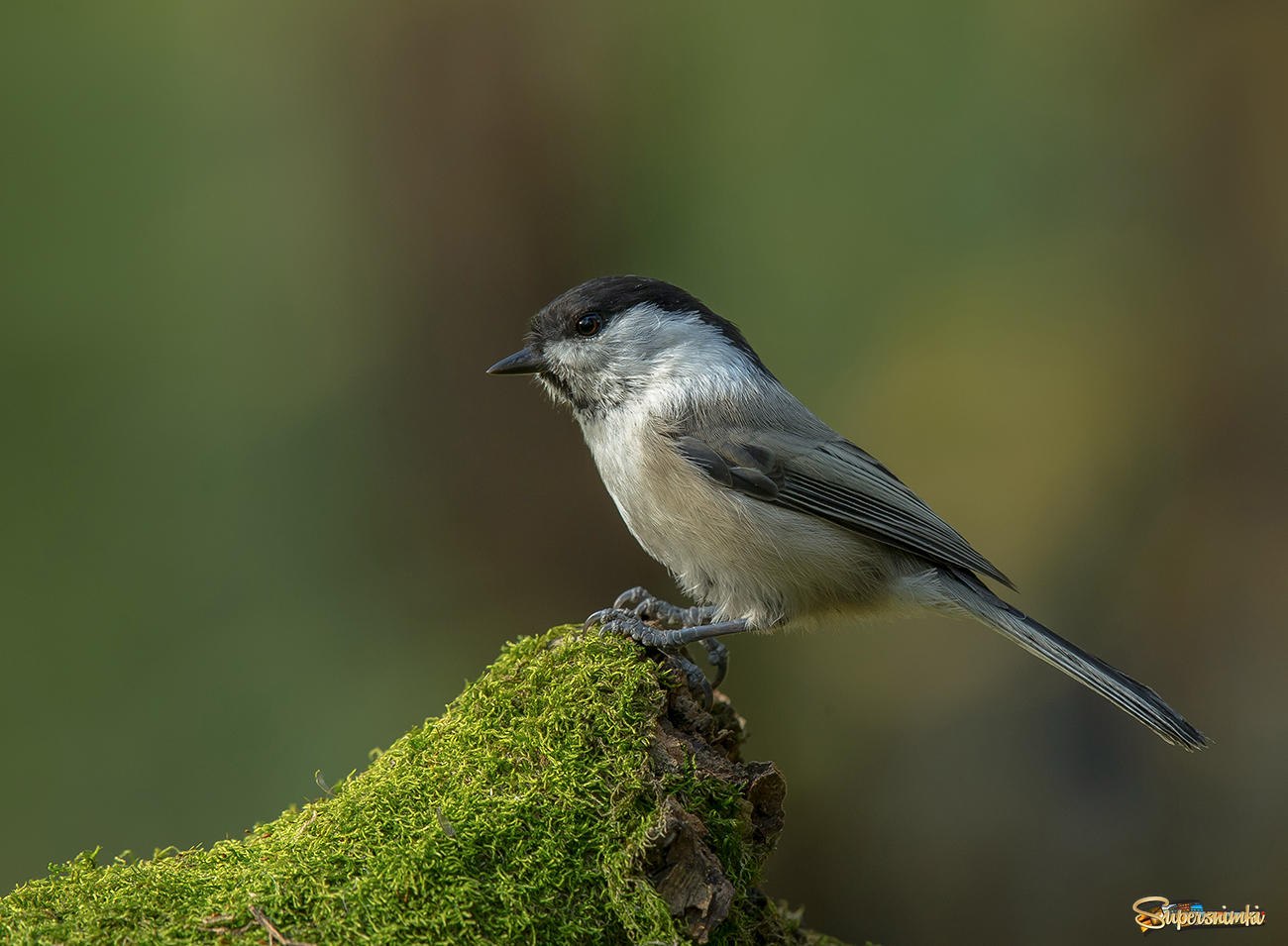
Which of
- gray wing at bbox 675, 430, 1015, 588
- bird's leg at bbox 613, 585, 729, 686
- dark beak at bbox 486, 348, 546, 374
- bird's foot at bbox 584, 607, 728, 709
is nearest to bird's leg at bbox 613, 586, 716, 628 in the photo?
bird's leg at bbox 613, 585, 729, 686

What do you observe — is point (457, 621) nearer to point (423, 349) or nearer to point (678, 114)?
point (423, 349)

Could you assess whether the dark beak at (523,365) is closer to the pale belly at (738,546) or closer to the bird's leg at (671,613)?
the pale belly at (738,546)

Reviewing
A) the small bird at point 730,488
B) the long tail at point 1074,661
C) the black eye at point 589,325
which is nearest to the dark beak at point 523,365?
the small bird at point 730,488

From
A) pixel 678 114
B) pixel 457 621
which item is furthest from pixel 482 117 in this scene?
pixel 457 621

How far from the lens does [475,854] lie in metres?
1.92

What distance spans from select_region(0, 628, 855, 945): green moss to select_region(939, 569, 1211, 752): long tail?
1205mm

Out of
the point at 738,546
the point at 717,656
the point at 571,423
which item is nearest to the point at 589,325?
the point at 738,546

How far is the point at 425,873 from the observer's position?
187 cm

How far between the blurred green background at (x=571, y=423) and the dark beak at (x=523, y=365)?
1.92 m

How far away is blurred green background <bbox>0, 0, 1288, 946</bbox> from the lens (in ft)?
16.3

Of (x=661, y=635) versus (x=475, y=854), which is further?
(x=661, y=635)

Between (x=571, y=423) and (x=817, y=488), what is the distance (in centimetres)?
221

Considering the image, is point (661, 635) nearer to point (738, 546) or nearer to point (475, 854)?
point (738, 546)

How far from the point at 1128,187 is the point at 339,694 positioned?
4678 mm
